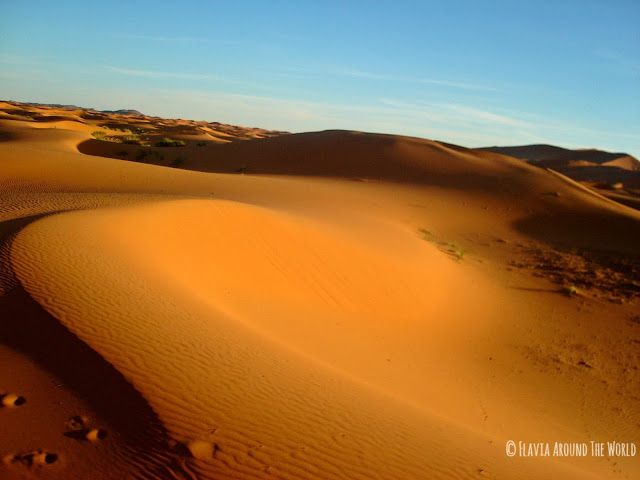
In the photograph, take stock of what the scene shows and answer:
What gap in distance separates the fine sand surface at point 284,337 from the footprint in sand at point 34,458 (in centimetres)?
1

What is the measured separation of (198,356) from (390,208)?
50.7 ft

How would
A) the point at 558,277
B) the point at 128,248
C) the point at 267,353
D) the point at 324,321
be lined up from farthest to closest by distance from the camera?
the point at 558,277 < the point at 324,321 < the point at 128,248 < the point at 267,353

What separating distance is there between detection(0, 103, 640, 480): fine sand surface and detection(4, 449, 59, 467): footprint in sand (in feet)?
0.04

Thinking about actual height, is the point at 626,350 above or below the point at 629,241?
below

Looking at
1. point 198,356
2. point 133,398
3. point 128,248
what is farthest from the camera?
point 128,248

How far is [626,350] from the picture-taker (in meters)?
9.25

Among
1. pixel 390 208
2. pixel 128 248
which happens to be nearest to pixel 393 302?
pixel 128 248

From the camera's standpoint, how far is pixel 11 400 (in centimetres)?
342

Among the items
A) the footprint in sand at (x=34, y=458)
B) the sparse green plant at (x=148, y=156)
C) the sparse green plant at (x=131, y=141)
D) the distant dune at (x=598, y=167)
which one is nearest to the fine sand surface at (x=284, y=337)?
the footprint in sand at (x=34, y=458)

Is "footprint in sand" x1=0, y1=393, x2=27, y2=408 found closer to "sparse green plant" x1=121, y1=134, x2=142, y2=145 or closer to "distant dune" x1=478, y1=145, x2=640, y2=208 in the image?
"sparse green plant" x1=121, y1=134, x2=142, y2=145

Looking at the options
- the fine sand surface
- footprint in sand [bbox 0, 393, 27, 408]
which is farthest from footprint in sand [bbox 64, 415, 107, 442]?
footprint in sand [bbox 0, 393, 27, 408]

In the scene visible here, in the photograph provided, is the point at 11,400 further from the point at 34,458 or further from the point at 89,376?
the point at 34,458

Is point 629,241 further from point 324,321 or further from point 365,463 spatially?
point 365,463

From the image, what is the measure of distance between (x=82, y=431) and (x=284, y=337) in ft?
9.49
